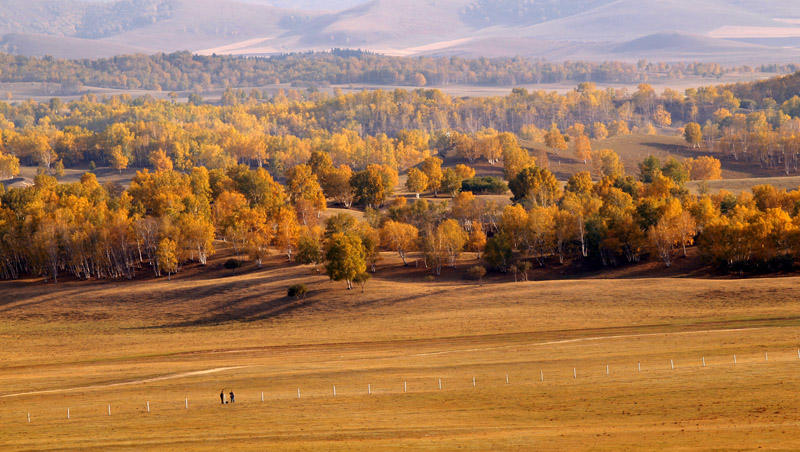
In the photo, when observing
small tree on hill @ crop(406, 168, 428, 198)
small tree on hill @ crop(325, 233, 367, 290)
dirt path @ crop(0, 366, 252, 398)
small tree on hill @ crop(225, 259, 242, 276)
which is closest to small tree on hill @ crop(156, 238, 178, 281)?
small tree on hill @ crop(225, 259, 242, 276)

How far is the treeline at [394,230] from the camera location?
101375mm

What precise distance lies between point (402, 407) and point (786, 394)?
19497 mm

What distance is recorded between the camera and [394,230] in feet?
408

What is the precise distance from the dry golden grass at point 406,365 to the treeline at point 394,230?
43.4 ft

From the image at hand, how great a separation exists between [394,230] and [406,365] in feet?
215

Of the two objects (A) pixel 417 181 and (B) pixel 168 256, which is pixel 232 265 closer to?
(B) pixel 168 256

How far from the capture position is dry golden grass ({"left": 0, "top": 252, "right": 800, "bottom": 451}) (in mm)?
41344

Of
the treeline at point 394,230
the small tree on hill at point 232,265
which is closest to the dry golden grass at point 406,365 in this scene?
the small tree on hill at point 232,265

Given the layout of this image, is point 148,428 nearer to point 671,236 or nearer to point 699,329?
point 699,329

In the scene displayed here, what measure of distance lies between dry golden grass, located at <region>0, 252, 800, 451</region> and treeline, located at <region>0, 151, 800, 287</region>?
13230 millimetres

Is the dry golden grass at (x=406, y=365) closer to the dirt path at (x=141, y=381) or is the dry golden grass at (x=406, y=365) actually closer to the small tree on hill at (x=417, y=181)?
the dirt path at (x=141, y=381)

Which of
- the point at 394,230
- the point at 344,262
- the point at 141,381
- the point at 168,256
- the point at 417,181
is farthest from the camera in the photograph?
the point at 417,181

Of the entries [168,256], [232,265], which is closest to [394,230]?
[232,265]

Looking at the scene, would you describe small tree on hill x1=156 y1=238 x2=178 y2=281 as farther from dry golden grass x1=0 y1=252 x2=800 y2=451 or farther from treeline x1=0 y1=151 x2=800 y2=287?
dry golden grass x1=0 y1=252 x2=800 y2=451
